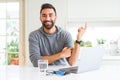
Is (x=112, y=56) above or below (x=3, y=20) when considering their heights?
below

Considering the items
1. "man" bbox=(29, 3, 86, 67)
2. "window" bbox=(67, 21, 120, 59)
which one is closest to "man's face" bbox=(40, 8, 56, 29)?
"man" bbox=(29, 3, 86, 67)

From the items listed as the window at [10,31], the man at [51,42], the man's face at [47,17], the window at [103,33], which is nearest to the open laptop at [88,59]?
the man at [51,42]

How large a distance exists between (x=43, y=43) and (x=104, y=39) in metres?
1.86

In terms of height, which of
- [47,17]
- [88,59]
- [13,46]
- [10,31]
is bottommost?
[13,46]

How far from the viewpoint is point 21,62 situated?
3887 millimetres

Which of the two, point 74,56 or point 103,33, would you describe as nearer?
point 74,56

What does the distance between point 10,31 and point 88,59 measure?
2625 mm

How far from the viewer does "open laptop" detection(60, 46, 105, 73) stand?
1.62 meters

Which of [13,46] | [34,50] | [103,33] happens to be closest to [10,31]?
[13,46]

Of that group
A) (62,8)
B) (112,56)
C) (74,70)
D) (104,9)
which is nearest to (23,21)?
(62,8)

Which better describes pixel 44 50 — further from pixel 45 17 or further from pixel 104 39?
pixel 104 39

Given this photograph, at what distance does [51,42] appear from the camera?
7.75ft

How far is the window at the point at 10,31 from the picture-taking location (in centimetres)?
394

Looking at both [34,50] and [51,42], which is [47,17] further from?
[34,50]
